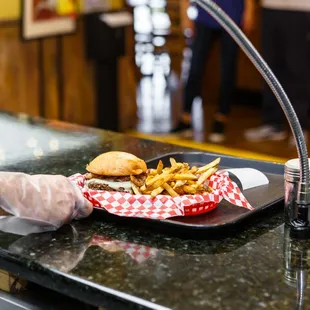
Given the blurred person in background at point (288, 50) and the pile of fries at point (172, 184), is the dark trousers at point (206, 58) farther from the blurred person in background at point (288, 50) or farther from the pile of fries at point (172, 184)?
the pile of fries at point (172, 184)

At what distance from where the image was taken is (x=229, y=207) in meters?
1.78

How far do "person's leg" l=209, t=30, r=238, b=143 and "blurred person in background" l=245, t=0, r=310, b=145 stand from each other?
0.29 m

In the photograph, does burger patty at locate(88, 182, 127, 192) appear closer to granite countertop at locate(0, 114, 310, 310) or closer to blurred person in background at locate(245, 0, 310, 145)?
granite countertop at locate(0, 114, 310, 310)

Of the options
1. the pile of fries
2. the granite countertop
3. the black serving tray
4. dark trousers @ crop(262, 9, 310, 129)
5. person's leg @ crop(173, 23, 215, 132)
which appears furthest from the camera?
dark trousers @ crop(262, 9, 310, 129)

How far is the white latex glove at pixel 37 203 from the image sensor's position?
1650 mm

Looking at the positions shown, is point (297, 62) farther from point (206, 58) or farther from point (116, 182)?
point (116, 182)

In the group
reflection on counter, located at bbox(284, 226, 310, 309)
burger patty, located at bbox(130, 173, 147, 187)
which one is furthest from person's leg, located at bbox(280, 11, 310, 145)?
reflection on counter, located at bbox(284, 226, 310, 309)

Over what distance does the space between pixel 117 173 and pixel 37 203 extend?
0.69 ft

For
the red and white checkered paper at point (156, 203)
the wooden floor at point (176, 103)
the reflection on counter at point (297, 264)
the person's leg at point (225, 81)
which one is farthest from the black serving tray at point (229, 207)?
the person's leg at point (225, 81)

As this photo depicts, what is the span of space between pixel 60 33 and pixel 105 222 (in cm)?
446

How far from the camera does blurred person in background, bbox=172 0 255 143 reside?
5914mm

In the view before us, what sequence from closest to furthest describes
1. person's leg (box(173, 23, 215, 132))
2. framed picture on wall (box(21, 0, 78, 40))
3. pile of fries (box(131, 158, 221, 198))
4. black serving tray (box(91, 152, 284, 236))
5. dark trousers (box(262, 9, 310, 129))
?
black serving tray (box(91, 152, 284, 236)) < pile of fries (box(131, 158, 221, 198)) < framed picture on wall (box(21, 0, 78, 40)) < person's leg (box(173, 23, 215, 132)) < dark trousers (box(262, 9, 310, 129))

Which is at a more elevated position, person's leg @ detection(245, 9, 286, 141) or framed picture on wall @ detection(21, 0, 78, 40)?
framed picture on wall @ detection(21, 0, 78, 40)

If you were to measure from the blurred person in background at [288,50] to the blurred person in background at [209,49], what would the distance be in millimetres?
203
